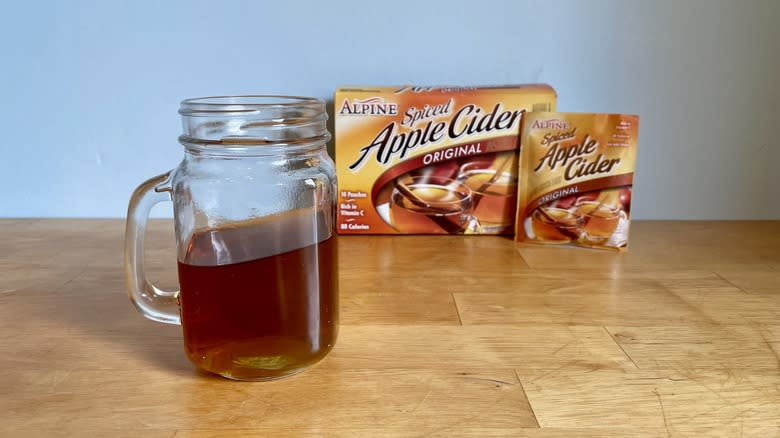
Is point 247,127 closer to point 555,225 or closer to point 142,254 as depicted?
point 142,254

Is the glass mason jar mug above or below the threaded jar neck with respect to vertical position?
below

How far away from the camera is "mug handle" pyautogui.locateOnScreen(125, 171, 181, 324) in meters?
0.49

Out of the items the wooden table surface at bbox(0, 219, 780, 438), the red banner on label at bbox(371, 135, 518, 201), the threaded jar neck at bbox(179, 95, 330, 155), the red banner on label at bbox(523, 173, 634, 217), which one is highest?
the threaded jar neck at bbox(179, 95, 330, 155)

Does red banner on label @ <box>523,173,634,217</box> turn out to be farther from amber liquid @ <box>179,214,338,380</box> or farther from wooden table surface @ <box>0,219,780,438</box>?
amber liquid @ <box>179,214,338,380</box>

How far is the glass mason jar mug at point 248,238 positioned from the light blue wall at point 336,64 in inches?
18.1

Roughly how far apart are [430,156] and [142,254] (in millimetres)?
484

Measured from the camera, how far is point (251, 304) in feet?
1.55

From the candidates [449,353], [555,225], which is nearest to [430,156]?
[555,225]

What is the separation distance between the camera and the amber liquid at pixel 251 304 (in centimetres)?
47

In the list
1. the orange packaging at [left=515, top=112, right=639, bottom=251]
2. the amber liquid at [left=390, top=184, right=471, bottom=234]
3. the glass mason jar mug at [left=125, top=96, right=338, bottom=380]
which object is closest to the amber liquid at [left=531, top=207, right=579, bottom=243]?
the orange packaging at [left=515, top=112, right=639, bottom=251]

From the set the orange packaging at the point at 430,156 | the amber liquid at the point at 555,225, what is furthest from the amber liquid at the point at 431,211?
the amber liquid at the point at 555,225

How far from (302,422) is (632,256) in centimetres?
58

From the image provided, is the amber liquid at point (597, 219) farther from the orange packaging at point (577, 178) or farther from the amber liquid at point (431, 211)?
the amber liquid at point (431, 211)

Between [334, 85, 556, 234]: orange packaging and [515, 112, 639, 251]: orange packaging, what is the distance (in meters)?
0.03
